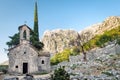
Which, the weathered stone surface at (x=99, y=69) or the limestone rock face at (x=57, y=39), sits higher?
the limestone rock face at (x=57, y=39)

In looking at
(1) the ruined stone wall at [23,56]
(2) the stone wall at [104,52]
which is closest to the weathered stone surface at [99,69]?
(2) the stone wall at [104,52]

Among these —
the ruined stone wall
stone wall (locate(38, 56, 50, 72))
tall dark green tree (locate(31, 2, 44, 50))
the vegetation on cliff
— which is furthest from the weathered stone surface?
tall dark green tree (locate(31, 2, 44, 50))

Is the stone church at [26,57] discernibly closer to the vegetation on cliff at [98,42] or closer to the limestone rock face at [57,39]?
the vegetation on cliff at [98,42]

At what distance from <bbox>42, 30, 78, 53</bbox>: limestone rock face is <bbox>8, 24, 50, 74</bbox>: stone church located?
176 ft

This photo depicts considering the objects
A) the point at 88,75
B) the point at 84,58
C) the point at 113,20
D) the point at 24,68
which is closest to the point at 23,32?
the point at 24,68

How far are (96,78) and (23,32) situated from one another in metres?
23.3

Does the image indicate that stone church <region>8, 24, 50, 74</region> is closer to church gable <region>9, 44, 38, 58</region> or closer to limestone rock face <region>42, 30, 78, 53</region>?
church gable <region>9, 44, 38, 58</region>

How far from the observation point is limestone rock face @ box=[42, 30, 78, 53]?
371 ft

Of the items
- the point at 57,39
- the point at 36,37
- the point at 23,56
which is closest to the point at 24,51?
the point at 23,56

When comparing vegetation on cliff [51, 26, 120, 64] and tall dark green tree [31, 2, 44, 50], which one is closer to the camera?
vegetation on cliff [51, 26, 120, 64]

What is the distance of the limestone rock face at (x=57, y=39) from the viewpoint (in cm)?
11319

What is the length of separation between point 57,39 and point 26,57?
55630mm

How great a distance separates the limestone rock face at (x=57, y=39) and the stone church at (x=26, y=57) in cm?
5364

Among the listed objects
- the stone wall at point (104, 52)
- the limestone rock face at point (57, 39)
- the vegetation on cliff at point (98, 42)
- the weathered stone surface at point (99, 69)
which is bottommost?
the weathered stone surface at point (99, 69)
